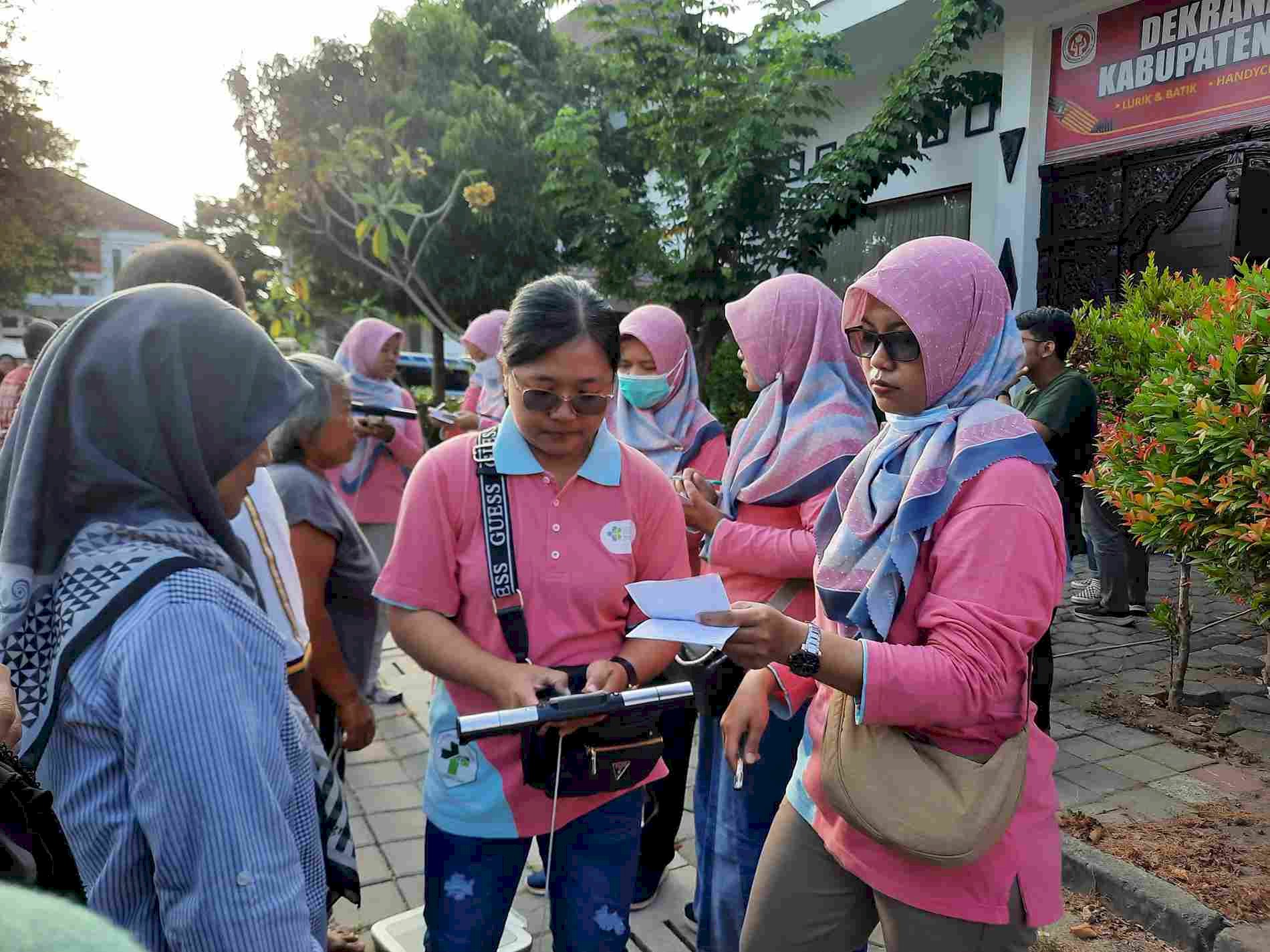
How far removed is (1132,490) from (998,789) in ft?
10.4

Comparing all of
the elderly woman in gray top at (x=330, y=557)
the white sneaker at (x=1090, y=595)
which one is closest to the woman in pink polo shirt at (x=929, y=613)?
the elderly woman in gray top at (x=330, y=557)

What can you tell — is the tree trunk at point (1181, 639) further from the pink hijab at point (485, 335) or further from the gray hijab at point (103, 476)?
the gray hijab at point (103, 476)

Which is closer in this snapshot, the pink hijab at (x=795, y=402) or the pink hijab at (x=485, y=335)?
the pink hijab at (x=795, y=402)

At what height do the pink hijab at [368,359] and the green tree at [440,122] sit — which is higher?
the green tree at [440,122]

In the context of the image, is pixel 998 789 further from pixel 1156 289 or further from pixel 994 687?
pixel 1156 289

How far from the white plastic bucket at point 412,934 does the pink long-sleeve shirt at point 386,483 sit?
2570 millimetres

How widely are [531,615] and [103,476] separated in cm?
94

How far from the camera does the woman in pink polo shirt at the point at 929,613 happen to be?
1575 millimetres

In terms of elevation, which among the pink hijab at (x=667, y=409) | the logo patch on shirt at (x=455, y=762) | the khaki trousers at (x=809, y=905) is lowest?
the khaki trousers at (x=809, y=905)

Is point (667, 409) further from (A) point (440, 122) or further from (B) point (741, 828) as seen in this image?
(A) point (440, 122)

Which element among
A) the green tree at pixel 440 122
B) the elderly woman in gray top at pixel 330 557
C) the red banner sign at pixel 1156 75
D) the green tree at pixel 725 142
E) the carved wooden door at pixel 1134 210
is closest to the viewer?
the elderly woman in gray top at pixel 330 557

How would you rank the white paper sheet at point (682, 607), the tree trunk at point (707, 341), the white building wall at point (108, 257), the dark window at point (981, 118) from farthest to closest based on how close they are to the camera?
the white building wall at point (108, 257)
the tree trunk at point (707, 341)
the dark window at point (981, 118)
the white paper sheet at point (682, 607)

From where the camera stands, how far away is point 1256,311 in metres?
3.68

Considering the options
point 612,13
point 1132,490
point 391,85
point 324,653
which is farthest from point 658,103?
point 324,653
